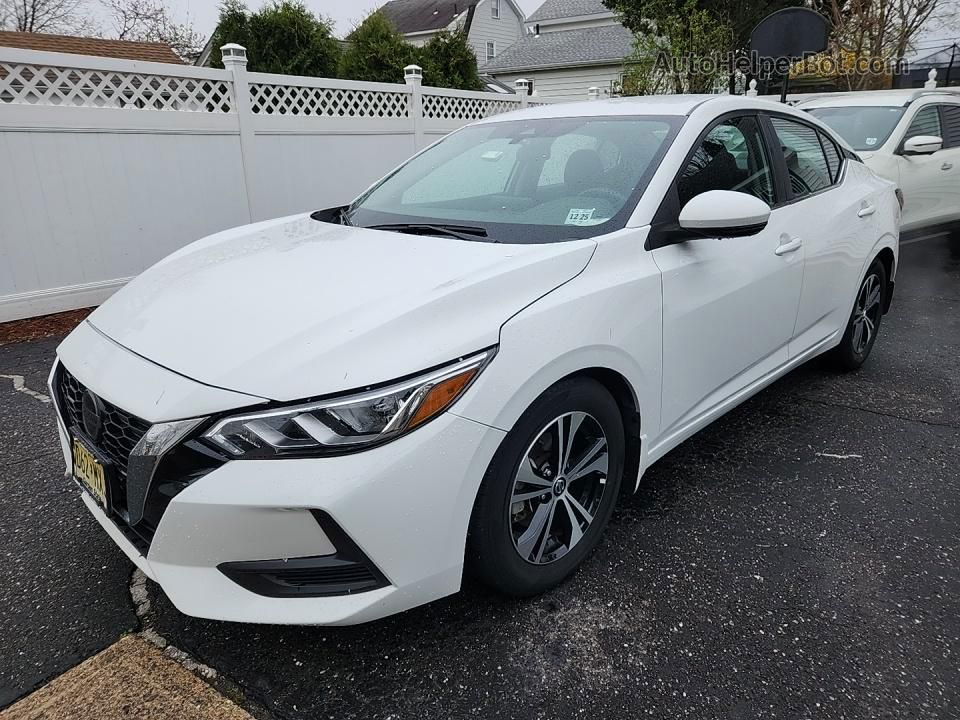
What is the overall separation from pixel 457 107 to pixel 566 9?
25.4 meters

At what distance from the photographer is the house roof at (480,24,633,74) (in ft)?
86.6

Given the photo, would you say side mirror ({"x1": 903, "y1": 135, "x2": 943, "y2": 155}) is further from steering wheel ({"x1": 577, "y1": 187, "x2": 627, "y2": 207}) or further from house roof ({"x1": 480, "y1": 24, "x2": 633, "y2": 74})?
house roof ({"x1": 480, "y1": 24, "x2": 633, "y2": 74})

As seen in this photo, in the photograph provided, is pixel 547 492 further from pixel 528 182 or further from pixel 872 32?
pixel 872 32

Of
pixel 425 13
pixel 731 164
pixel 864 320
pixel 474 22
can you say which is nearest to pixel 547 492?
pixel 731 164

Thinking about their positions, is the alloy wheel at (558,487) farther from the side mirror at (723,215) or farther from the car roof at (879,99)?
the car roof at (879,99)

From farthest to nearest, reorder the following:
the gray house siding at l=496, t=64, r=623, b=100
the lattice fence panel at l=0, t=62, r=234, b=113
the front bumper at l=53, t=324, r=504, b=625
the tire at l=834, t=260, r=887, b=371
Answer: the gray house siding at l=496, t=64, r=623, b=100
the lattice fence panel at l=0, t=62, r=234, b=113
the tire at l=834, t=260, r=887, b=371
the front bumper at l=53, t=324, r=504, b=625

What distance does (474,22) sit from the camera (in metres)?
35.4

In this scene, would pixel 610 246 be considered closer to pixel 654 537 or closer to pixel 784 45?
pixel 654 537

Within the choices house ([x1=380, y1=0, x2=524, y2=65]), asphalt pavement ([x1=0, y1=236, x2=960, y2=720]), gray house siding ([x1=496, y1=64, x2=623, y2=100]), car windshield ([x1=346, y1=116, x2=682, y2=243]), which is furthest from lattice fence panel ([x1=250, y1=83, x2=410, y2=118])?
house ([x1=380, y1=0, x2=524, y2=65])

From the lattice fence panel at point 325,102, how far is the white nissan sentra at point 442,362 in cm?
485

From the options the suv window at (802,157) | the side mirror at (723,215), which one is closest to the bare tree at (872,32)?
the suv window at (802,157)

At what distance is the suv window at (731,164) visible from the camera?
2775 millimetres

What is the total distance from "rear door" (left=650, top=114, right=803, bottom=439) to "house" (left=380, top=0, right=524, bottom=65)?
34655 millimetres

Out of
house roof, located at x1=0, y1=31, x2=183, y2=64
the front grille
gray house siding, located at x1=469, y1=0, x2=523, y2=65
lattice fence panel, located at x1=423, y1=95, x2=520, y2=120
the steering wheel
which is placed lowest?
the front grille
